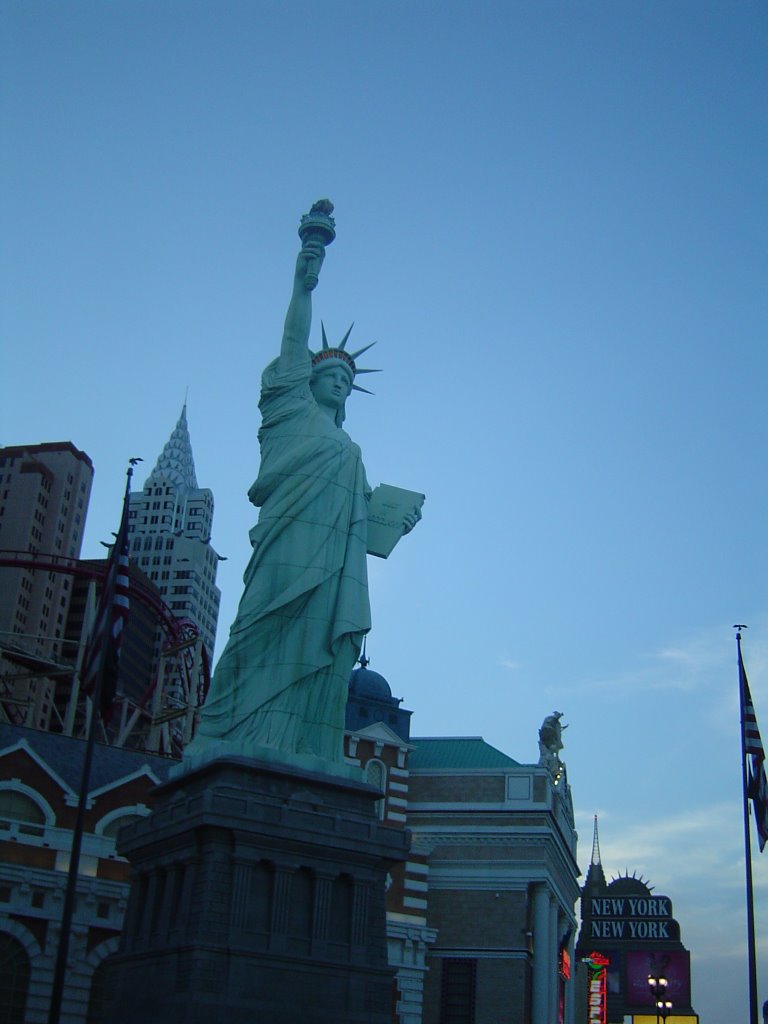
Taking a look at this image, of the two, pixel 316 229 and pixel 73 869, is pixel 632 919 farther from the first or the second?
pixel 73 869

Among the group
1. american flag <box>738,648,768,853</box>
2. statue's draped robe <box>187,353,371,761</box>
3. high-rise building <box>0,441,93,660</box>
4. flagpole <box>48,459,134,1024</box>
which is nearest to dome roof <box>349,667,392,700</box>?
statue's draped robe <box>187,353,371,761</box>

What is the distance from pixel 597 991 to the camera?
64.8 m

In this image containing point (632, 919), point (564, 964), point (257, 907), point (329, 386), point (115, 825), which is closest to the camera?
point (257, 907)

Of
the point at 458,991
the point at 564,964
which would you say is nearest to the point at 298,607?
the point at 458,991

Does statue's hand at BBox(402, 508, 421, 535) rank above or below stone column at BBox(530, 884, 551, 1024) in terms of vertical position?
above

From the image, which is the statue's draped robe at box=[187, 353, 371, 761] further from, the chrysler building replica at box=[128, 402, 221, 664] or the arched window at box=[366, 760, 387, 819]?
the chrysler building replica at box=[128, 402, 221, 664]

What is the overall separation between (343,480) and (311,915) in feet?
39.1

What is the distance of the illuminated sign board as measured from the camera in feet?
210

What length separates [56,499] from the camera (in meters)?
124

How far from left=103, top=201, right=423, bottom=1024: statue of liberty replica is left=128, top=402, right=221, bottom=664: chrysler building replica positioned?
4450 inches

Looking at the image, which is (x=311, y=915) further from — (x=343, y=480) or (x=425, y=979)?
(x=425, y=979)

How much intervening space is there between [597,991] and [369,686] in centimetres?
2675

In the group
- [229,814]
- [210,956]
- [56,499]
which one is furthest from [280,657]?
[56,499]

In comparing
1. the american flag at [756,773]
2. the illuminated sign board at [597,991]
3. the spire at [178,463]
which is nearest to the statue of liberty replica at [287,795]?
the american flag at [756,773]
